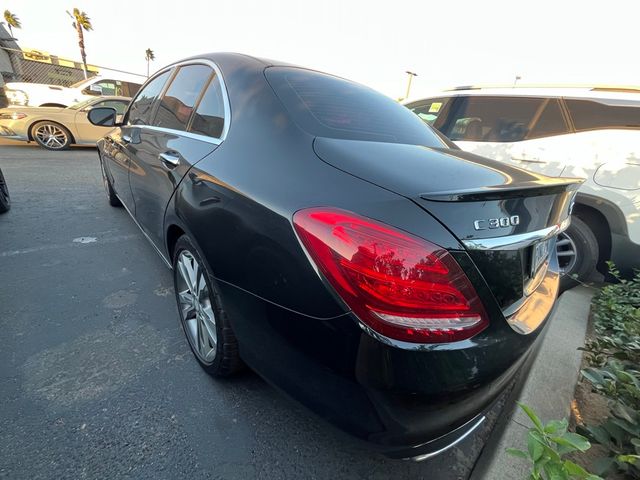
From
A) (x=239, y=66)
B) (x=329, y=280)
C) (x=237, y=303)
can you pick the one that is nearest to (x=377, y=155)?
(x=329, y=280)

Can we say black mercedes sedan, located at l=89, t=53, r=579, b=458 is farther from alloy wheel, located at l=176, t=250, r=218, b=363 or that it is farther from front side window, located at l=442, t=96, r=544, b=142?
front side window, located at l=442, t=96, r=544, b=142

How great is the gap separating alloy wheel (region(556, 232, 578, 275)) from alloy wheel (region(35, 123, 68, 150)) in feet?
32.9

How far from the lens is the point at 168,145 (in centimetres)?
212

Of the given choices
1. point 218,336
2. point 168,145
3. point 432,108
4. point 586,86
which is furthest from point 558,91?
point 218,336

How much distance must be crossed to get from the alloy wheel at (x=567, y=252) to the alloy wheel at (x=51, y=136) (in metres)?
10.0

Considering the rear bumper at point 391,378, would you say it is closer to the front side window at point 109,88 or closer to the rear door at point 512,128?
the rear door at point 512,128

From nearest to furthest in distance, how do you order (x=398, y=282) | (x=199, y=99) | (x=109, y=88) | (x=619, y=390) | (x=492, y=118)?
(x=398, y=282) < (x=619, y=390) < (x=199, y=99) < (x=492, y=118) < (x=109, y=88)

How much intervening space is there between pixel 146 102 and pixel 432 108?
3.42 meters

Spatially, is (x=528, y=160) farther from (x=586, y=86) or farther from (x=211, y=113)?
(x=211, y=113)

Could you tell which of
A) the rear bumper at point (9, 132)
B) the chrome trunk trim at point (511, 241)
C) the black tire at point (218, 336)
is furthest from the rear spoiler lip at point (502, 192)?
the rear bumper at point (9, 132)

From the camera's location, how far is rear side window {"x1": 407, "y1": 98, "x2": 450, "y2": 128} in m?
4.32

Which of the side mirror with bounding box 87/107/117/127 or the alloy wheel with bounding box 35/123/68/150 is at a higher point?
the side mirror with bounding box 87/107/117/127

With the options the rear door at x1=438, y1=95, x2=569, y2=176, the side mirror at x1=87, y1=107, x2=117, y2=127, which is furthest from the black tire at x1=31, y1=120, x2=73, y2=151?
the rear door at x1=438, y1=95, x2=569, y2=176

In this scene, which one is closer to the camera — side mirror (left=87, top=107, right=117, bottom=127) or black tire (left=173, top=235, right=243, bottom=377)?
black tire (left=173, top=235, right=243, bottom=377)
